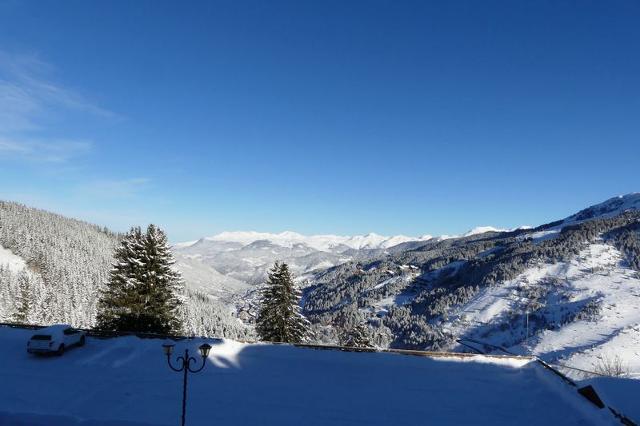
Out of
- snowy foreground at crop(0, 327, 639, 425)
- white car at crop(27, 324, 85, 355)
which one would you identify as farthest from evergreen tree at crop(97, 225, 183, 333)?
white car at crop(27, 324, 85, 355)

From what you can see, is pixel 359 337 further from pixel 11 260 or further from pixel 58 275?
pixel 11 260

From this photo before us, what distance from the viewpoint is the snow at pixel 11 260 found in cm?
14888

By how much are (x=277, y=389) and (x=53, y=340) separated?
10.9 metres

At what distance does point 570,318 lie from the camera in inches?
6791

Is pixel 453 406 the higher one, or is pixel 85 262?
pixel 85 262

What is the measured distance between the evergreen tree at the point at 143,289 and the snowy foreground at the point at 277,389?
36.4 ft

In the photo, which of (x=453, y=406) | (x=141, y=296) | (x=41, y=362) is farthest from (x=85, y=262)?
(x=453, y=406)

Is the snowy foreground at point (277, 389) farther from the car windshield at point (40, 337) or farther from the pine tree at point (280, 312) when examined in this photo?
the pine tree at point (280, 312)

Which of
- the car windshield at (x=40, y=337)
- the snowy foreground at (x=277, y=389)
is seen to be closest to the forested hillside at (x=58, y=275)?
the car windshield at (x=40, y=337)

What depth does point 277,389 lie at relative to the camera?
1661 centimetres

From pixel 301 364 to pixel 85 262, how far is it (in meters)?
179

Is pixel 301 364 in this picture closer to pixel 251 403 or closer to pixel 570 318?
pixel 251 403

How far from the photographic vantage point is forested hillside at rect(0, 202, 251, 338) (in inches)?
3674

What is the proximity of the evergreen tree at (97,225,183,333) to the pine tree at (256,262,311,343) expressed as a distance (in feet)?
25.6
